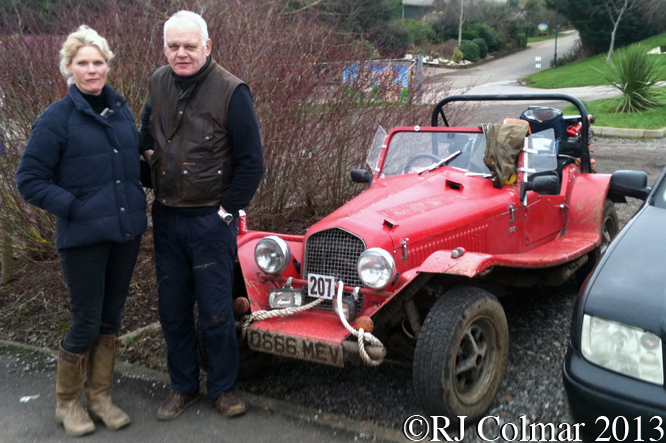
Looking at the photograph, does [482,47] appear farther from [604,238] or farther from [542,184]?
[542,184]

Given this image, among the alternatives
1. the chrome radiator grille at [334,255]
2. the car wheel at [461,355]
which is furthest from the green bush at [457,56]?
the car wheel at [461,355]

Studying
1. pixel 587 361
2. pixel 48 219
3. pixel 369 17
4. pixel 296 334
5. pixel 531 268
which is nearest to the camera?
pixel 587 361

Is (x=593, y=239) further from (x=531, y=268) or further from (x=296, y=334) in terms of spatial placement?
(x=296, y=334)

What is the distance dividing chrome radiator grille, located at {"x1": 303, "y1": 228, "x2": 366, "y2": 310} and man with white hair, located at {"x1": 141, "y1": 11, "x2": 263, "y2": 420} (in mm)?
590

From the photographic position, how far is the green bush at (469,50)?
4069 cm

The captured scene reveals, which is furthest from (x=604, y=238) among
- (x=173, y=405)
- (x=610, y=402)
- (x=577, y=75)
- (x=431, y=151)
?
(x=577, y=75)

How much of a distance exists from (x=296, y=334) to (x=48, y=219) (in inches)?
105

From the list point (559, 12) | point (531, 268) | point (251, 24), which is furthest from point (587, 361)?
point (559, 12)

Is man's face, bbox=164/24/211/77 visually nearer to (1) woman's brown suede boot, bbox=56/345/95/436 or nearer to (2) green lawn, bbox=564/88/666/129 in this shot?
(1) woman's brown suede boot, bbox=56/345/95/436

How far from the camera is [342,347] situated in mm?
3631

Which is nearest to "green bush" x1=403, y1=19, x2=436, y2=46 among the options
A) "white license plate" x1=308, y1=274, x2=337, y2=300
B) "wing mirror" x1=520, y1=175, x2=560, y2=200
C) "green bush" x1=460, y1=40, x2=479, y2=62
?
"green bush" x1=460, y1=40, x2=479, y2=62

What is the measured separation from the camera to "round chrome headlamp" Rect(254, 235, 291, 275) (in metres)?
4.25

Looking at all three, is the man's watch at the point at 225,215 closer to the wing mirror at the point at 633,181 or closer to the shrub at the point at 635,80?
the wing mirror at the point at 633,181

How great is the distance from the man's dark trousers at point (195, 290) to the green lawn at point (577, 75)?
23.4 meters
